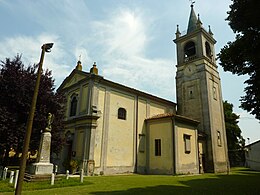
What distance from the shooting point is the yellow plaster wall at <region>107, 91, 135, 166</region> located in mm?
19128

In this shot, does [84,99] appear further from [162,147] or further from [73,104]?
[162,147]

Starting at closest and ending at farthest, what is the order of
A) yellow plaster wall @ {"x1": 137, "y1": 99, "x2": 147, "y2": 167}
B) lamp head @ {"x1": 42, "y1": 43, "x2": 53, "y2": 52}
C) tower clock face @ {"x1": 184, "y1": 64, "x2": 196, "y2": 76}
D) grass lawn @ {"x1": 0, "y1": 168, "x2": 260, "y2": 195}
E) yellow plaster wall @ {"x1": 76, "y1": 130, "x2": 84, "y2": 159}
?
lamp head @ {"x1": 42, "y1": 43, "x2": 53, "y2": 52}
grass lawn @ {"x1": 0, "y1": 168, "x2": 260, "y2": 195}
yellow plaster wall @ {"x1": 76, "y1": 130, "x2": 84, "y2": 159}
yellow plaster wall @ {"x1": 137, "y1": 99, "x2": 147, "y2": 167}
tower clock face @ {"x1": 184, "y1": 64, "x2": 196, "y2": 76}

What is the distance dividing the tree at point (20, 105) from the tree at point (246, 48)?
12374 millimetres

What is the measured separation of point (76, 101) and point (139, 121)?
6.80m

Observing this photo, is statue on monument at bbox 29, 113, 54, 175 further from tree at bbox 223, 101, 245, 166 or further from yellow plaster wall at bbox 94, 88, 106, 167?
tree at bbox 223, 101, 245, 166

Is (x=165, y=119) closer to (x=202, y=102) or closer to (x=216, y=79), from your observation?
(x=202, y=102)

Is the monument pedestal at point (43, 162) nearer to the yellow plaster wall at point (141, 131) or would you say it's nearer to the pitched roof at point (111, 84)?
the pitched roof at point (111, 84)

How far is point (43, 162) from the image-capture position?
1283cm

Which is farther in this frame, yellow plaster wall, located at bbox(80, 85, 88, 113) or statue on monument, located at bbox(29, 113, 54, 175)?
yellow plaster wall, located at bbox(80, 85, 88, 113)

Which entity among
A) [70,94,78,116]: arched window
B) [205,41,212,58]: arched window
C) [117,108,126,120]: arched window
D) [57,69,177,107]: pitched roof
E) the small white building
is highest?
[205,41,212,58]: arched window

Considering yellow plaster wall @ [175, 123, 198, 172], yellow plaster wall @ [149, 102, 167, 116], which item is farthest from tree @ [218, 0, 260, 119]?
yellow plaster wall @ [149, 102, 167, 116]

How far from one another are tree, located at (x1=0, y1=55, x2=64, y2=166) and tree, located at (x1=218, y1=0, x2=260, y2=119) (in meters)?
12.4

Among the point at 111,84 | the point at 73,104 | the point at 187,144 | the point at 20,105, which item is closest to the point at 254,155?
the point at 187,144

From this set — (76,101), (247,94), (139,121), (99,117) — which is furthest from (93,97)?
(247,94)
